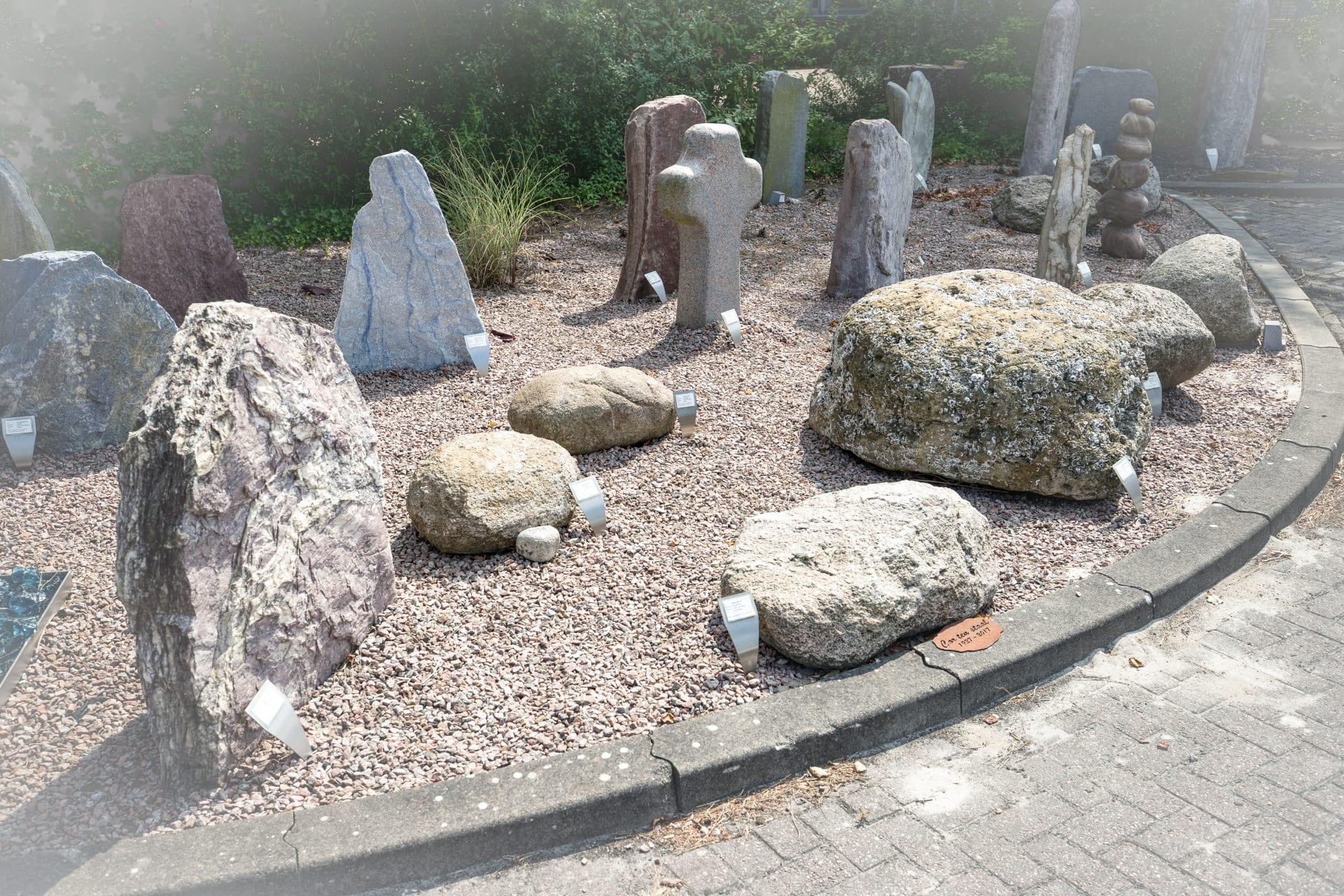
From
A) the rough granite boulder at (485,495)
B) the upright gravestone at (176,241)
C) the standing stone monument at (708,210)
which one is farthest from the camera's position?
the upright gravestone at (176,241)

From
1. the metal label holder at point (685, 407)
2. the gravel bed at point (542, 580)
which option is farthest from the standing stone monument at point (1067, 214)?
the metal label holder at point (685, 407)

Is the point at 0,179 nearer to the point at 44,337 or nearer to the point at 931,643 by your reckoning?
the point at 44,337

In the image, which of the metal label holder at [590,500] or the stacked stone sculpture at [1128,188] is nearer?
the metal label holder at [590,500]

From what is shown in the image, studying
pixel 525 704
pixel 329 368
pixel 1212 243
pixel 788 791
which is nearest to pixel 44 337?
pixel 329 368

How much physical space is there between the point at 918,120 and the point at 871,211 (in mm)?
4050

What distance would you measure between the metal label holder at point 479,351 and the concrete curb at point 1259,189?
7857mm

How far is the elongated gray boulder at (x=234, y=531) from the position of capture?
2580 mm

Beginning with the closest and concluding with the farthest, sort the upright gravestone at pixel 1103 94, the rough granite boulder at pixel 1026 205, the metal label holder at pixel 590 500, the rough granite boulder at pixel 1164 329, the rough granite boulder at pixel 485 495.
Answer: the rough granite boulder at pixel 485 495 → the metal label holder at pixel 590 500 → the rough granite boulder at pixel 1164 329 → the rough granite boulder at pixel 1026 205 → the upright gravestone at pixel 1103 94

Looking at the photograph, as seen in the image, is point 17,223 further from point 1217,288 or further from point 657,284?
point 1217,288

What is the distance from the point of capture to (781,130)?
9945 mm

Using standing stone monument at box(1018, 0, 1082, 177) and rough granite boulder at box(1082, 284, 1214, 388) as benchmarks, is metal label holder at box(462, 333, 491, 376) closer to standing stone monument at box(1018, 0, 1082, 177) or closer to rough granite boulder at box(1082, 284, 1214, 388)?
rough granite boulder at box(1082, 284, 1214, 388)

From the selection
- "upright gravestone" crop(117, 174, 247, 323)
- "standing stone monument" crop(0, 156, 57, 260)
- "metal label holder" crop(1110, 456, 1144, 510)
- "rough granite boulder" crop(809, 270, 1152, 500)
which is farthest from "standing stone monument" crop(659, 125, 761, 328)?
"standing stone monument" crop(0, 156, 57, 260)

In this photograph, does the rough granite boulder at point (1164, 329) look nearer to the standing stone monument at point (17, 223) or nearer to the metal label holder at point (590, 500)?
the metal label holder at point (590, 500)

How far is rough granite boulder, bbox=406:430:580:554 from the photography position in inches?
146
